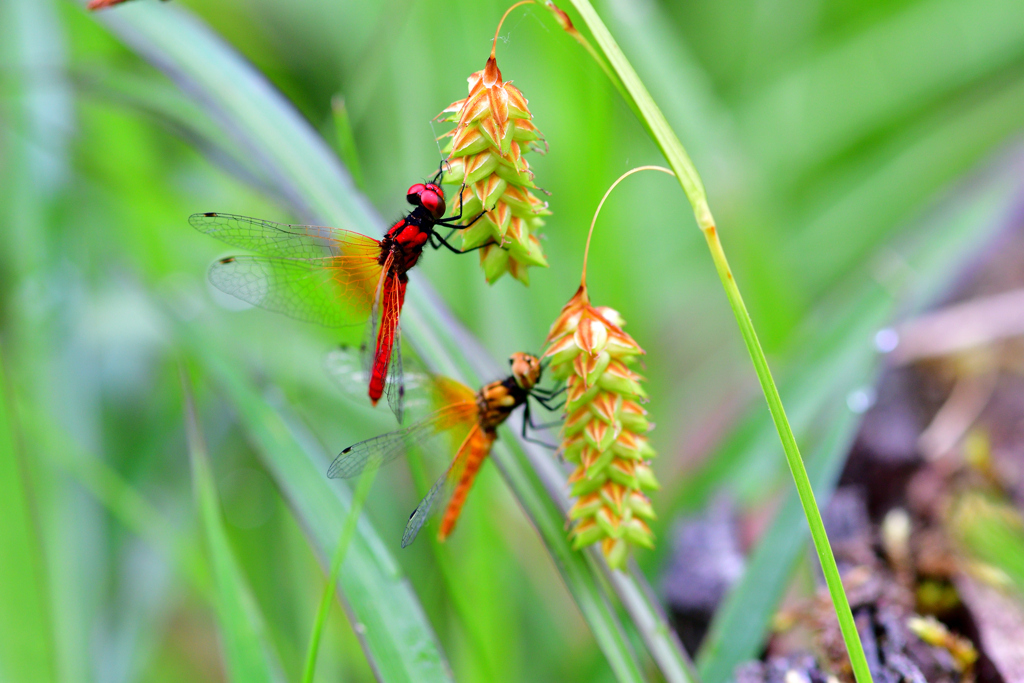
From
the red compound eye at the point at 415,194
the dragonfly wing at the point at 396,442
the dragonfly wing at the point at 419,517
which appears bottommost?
the dragonfly wing at the point at 419,517

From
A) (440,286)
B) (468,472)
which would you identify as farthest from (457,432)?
(440,286)

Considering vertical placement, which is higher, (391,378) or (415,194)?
(415,194)

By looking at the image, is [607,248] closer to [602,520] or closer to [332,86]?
[602,520]

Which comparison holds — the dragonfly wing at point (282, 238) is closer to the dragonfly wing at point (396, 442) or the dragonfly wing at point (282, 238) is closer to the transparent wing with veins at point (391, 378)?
the transparent wing with veins at point (391, 378)

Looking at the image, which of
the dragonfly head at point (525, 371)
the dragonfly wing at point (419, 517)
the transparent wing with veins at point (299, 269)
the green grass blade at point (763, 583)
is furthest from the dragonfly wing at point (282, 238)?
the green grass blade at point (763, 583)

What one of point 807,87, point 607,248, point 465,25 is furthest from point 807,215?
point 465,25

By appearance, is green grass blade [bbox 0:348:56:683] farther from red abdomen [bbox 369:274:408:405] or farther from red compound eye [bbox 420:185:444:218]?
red compound eye [bbox 420:185:444:218]

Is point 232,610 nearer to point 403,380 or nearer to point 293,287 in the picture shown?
point 403,380
